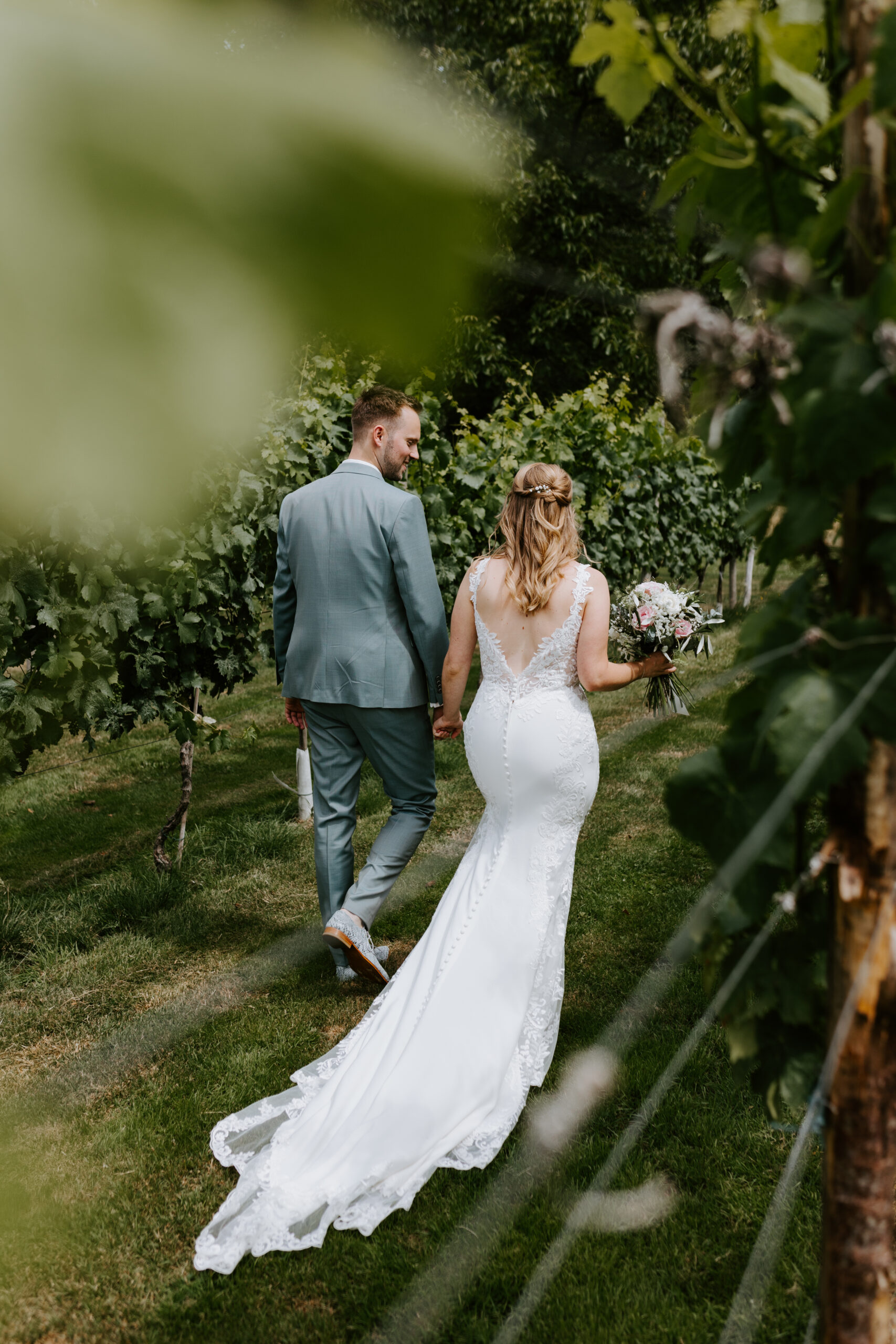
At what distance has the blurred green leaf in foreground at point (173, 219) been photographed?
0.27 meters

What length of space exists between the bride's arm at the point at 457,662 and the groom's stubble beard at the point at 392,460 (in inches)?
24.0

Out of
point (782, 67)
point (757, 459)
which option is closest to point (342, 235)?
point (782, 67)

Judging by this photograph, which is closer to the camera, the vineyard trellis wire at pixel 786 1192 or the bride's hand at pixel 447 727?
the vineyard trellis wire at pixel 786 1192

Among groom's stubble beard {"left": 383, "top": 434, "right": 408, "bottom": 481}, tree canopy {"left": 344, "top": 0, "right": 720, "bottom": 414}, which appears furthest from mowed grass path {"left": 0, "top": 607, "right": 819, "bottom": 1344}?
groom's stubble beard {"left": 383, "top": 434, "right": 408, "bottom": 481}

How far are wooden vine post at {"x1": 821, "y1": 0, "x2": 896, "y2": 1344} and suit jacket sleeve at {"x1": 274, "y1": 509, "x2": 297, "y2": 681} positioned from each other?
2714 millimetres

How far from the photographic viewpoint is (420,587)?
3.34 meters

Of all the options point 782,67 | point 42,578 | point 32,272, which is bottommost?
point 42,578

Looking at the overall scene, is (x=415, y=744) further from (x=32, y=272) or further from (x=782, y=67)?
(x=32, y=272)

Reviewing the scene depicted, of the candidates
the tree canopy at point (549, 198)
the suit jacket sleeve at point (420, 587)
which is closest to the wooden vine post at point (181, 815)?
the suit jacket sleeve at point (420, 587)

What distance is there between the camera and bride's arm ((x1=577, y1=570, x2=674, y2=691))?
9.71ft

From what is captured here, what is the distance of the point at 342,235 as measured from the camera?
33 cm

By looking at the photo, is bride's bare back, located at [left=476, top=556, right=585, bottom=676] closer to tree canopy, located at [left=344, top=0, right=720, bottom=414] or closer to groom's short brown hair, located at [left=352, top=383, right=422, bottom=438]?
groom's short brown hair, located at [left=352, top=383, right=422, bottom=438]

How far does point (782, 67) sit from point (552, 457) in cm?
635

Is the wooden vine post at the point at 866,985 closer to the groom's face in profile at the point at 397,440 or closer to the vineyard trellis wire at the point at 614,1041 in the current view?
the vineyard trellis wire at the point at 614,1041
